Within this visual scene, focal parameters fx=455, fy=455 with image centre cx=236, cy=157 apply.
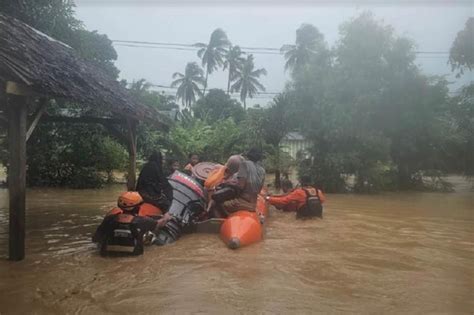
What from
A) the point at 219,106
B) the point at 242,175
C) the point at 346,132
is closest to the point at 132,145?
the point at 242,175

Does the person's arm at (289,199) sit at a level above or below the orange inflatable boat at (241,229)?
above

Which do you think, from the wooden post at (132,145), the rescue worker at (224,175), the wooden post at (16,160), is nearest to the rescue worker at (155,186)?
the rescue worker at (224,175)

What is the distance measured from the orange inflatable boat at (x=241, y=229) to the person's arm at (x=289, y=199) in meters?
2.76

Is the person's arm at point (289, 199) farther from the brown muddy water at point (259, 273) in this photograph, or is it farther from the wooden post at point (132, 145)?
the wooden post at point (132, 145)

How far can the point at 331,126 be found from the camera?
19.1m

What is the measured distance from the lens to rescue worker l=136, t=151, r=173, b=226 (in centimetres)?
769

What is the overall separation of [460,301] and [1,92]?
5.91m

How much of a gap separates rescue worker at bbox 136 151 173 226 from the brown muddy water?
0.76m

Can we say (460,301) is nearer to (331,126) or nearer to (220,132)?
(331,126)

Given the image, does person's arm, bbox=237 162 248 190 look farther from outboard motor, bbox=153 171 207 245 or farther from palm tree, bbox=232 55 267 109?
palm tree, bbox=232 55 267 109

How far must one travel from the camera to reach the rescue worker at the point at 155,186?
769 cm

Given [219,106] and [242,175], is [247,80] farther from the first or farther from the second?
[242,175]

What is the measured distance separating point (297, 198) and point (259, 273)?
16.6ft

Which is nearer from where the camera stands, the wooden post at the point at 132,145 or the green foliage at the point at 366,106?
the wooden post at the point at 132,145
